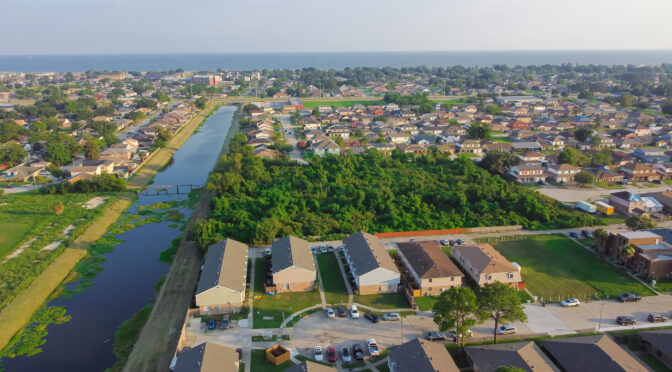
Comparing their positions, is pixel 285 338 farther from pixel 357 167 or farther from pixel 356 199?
pixel 357 167

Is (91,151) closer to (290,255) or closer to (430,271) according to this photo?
(290,255)

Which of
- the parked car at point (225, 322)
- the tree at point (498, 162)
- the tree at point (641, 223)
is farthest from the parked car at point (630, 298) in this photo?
the tree at point (498, 162)

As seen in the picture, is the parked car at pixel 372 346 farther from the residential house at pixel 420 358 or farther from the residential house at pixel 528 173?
the residential house at pixel 528 173

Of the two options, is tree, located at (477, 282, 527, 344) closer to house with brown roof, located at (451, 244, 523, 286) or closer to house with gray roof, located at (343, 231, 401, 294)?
house with brown roof, located at (451, 244, 523, 286)

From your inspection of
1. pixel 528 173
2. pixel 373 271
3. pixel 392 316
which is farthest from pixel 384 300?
pixel 528 173

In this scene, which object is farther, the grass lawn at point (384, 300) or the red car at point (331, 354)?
the grass lawn at point (384, 300)
